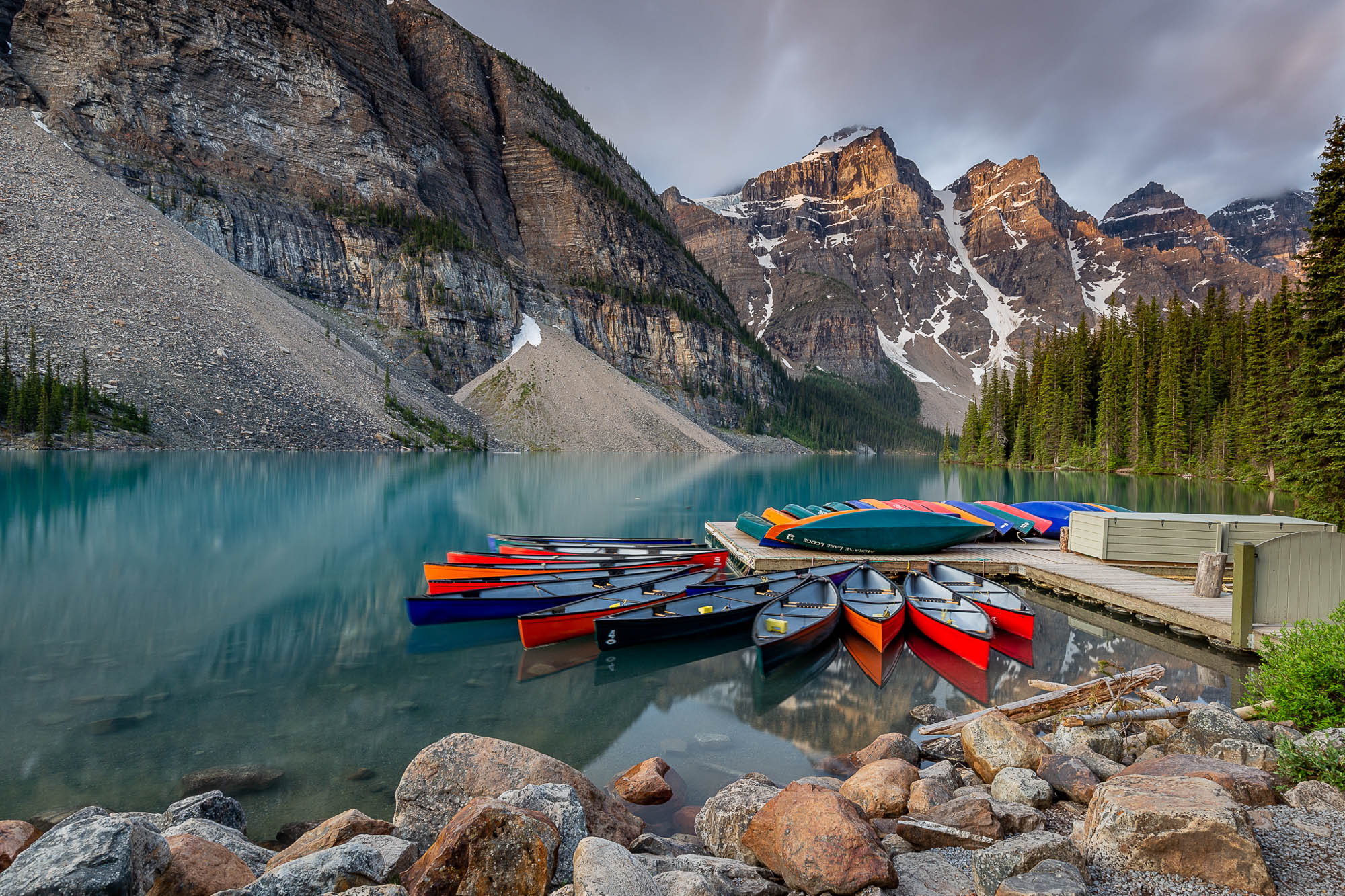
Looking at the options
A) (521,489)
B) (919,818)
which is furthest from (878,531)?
(521,489)

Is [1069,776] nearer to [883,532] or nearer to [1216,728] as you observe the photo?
[1216,728]

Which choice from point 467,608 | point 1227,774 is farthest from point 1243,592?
point 467,608

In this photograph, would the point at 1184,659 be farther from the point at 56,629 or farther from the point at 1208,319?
the point at 1208,319

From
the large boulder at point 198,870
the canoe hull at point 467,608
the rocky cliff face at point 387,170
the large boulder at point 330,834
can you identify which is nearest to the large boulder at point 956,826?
the large boulder at point 330,834

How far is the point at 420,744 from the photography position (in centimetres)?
880

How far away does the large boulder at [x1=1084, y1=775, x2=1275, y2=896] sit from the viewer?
3963 millimetres

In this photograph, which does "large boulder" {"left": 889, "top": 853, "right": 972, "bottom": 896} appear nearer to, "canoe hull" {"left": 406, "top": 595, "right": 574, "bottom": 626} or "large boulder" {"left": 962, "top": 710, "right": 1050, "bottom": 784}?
"large boulder" {"left": 962, "top": 710, "right": 1050, "bottom": 784}

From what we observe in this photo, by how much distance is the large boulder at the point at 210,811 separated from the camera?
238 inches

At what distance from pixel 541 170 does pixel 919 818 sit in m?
159

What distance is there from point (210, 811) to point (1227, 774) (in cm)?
924

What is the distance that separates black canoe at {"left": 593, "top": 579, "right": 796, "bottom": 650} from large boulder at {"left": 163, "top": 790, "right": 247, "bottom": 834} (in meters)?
6.74

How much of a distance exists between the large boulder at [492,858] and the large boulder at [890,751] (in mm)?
5068

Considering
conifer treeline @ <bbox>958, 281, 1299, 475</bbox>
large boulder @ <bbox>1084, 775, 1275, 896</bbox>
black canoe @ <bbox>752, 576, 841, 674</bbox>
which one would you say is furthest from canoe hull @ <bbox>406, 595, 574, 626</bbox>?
conifer treeline @ <bbox>958, 281, 1299, 475</bbox>

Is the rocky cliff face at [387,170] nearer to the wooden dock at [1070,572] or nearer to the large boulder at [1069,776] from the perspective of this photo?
the wooden dock at [1070,572]
